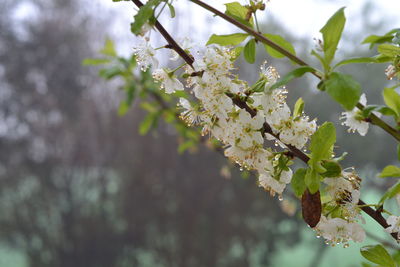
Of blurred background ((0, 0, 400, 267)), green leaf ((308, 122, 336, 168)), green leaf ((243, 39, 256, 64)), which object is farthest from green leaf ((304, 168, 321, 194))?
blurred background ((0, 0, 400, 267))

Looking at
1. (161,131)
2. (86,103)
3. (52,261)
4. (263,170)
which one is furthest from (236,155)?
(52,261)

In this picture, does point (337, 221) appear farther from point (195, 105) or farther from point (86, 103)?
point (86, 103)

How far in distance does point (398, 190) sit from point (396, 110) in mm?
60

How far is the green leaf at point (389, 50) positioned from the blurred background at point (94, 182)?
2.48 metres

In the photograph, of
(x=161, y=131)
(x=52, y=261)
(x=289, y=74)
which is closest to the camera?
(x=289, y=74)

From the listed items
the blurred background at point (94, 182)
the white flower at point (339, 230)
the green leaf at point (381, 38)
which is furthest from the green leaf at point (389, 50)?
the blurred background at point (94, 182)

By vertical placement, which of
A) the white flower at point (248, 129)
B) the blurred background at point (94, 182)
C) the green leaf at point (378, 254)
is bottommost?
the green leaf at point (378, 254)

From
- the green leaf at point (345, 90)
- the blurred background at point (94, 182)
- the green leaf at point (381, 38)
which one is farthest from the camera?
the blurred background at point (94, 182)

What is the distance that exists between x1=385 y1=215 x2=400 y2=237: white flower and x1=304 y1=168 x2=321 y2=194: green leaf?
66 millimetres

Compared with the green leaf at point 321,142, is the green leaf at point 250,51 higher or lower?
higher

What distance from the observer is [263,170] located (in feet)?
1.00

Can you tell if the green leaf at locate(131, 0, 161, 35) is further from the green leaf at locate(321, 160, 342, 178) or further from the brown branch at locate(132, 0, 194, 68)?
the green leaf at locate(321, 160, 342, 178)

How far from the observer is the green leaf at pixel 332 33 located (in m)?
0.26

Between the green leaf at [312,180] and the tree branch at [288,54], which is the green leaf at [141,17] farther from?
the green leaf at [312,180]
